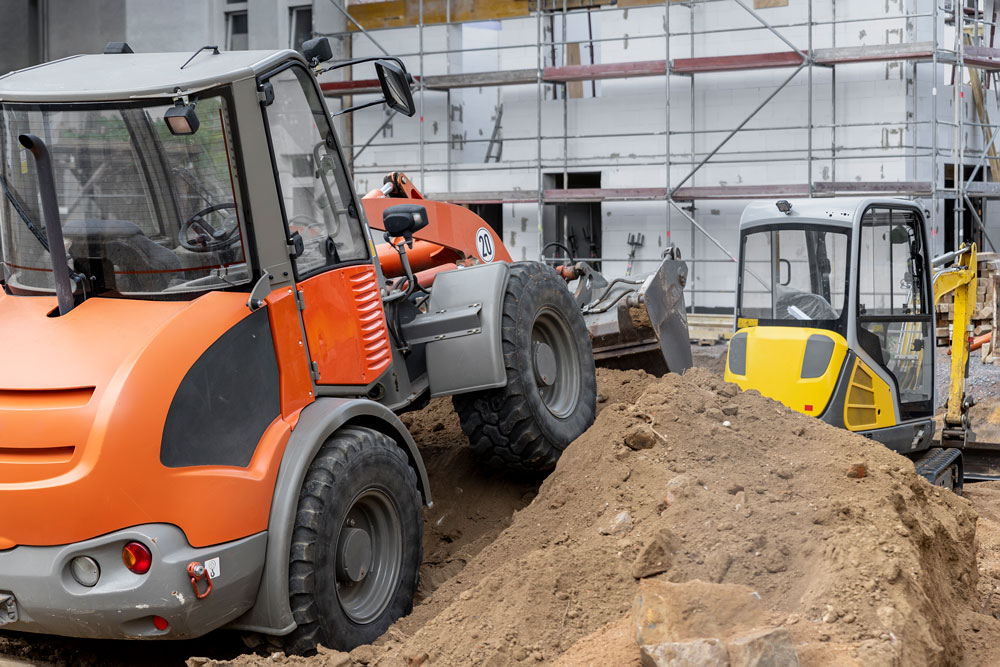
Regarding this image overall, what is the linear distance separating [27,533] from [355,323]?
1.71m


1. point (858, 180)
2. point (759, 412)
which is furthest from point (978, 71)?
point (759, 412)

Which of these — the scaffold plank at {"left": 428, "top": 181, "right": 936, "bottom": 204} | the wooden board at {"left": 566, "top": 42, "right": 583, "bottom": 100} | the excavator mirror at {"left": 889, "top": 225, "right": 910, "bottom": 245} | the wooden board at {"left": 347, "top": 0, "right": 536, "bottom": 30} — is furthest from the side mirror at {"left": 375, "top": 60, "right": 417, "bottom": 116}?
the wooden board at {"left": 566, "top": 42, "right": 583, "bottom": 100}

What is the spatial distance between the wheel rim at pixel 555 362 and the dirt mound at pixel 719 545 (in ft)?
1.41

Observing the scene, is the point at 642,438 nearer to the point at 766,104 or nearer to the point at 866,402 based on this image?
the point at 866,402

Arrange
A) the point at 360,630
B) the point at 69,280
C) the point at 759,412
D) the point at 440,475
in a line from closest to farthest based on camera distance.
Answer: the point at 69,280 → the point at 360,630 → the point at 759,412 → the point at 440,475

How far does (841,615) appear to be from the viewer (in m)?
3.57

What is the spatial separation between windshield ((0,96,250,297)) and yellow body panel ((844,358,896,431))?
483 centimetres

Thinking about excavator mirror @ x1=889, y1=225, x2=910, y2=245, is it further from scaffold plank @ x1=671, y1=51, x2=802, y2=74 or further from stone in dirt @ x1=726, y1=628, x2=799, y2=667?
scaffold plank @ x1=671, y1=51, x2=802, y2=74

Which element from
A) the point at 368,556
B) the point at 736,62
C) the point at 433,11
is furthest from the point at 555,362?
the point at 433,11

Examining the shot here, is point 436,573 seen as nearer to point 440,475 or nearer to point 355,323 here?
point 440,475

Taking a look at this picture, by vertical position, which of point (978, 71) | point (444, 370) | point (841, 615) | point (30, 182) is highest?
point (978, 71)

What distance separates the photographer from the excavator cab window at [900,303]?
755cm

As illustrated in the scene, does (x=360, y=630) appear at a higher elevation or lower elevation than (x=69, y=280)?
lower

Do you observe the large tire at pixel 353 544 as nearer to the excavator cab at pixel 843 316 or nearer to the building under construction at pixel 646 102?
the excavator cab at pixel 843 316
